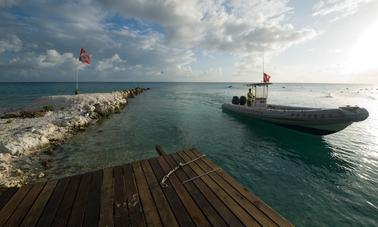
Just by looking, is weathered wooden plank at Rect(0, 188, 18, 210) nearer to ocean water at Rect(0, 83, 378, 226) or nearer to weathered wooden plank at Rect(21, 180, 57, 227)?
weathered wooden plank at Rect(21, 180, 57, 227)

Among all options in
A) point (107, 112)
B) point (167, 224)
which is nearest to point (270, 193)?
point (167, 224)

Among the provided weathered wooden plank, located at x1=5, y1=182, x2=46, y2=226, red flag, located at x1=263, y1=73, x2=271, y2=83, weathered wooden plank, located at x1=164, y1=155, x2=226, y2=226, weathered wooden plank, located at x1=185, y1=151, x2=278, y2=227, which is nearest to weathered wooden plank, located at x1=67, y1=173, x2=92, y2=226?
weathered wooden plank, located at x1=5, y1=182, x2=46, y2=226

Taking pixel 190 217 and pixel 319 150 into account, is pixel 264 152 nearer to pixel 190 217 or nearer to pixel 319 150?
pixel 319 150

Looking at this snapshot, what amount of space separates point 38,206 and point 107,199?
4.62 feet

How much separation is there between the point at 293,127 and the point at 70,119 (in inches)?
758

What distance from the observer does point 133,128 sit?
1655cm

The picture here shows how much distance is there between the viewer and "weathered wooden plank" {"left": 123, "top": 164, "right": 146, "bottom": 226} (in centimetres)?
344

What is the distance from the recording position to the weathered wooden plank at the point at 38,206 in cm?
347

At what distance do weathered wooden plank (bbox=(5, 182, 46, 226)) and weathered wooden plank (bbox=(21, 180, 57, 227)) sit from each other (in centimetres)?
8

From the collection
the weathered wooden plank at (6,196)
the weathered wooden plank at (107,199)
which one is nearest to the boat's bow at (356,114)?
the weathered wooden plank at (107,199)

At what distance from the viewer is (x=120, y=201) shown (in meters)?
4.00

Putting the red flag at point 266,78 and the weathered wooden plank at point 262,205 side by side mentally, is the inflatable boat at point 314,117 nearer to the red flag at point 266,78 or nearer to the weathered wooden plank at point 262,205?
the red flag at point 266,78

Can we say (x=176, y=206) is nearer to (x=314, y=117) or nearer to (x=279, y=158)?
(x=279, y=158)

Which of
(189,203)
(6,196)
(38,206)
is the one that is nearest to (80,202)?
(38,206)
